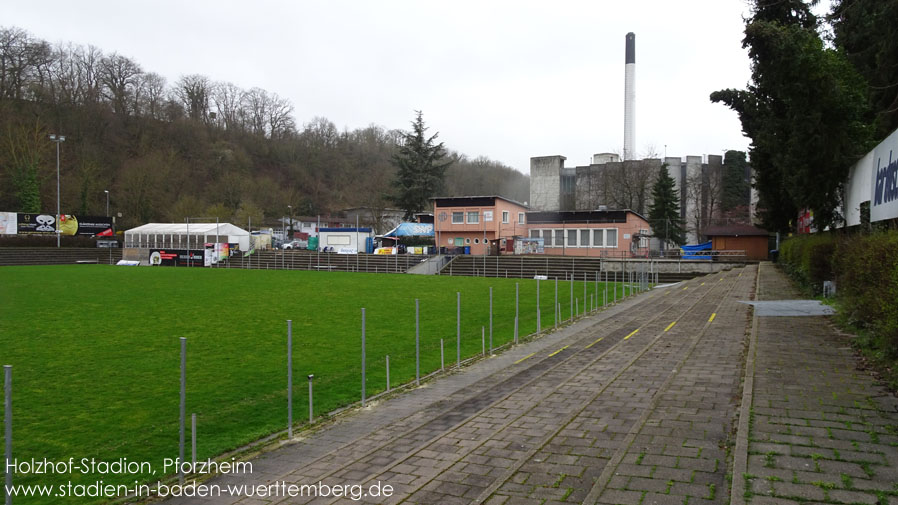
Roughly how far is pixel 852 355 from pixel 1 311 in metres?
22.3

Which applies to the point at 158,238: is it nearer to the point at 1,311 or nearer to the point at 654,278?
the point at 1,311

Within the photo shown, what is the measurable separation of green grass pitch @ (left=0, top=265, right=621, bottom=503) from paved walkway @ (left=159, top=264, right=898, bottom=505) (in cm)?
141

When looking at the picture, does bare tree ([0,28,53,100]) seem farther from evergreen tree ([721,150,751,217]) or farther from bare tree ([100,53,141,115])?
evergreen tree ([721,150,751,217])

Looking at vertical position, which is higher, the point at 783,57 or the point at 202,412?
the point at 783,57

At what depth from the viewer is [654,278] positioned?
1455 inches

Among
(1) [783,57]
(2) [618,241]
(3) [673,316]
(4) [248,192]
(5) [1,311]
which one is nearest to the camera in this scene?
(1) [783,57]

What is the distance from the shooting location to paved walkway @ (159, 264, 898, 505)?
4711 millimetres

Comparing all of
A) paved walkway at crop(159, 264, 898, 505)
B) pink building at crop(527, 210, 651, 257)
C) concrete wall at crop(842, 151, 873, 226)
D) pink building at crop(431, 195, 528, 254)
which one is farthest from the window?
paved walkway at crop(159, 264, 898, 505)

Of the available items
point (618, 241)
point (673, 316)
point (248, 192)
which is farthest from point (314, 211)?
point (673, 316)

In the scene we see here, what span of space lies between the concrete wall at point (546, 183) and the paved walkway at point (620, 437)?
69.6 m

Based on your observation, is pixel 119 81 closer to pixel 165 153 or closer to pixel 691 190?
pixel 165 153

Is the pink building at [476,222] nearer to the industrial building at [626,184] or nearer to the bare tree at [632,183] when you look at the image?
the bare tree at [632,183]

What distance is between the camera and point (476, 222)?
53969 millimetres

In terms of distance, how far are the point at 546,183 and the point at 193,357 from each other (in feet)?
236
